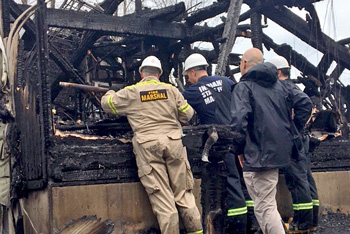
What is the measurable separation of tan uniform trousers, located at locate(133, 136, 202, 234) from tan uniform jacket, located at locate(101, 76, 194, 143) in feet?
0.35

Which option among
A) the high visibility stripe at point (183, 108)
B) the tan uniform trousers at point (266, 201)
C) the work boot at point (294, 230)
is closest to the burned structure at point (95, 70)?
the high visibility stripe at point (183, 108)

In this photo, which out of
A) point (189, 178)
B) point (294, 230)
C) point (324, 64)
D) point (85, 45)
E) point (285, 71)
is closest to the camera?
point (189, 178)

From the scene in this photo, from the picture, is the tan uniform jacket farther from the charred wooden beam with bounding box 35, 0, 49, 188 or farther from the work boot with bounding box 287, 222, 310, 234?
the work boot with bounding box 287, 222, 310, 234

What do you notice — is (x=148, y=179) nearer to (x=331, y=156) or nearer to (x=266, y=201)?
(x=266, y=201)

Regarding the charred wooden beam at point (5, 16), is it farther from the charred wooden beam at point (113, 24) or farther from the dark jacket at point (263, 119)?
the dark jacket at point (263, 119)

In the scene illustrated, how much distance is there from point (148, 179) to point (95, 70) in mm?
6285

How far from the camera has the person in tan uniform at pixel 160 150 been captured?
474cm

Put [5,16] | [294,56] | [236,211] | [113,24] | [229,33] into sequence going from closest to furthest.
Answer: [236,211] < [5,16] < [229,33] < [113,24] < [294,56]

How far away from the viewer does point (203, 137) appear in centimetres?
526

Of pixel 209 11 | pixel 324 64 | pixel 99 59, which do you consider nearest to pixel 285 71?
pixel 209 11

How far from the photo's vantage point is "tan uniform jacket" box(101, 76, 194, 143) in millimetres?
4832

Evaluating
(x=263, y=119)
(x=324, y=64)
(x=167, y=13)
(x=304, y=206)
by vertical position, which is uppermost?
(x=167, y=13)

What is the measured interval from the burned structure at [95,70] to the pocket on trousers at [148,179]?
1.06ft

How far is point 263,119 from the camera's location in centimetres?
489
